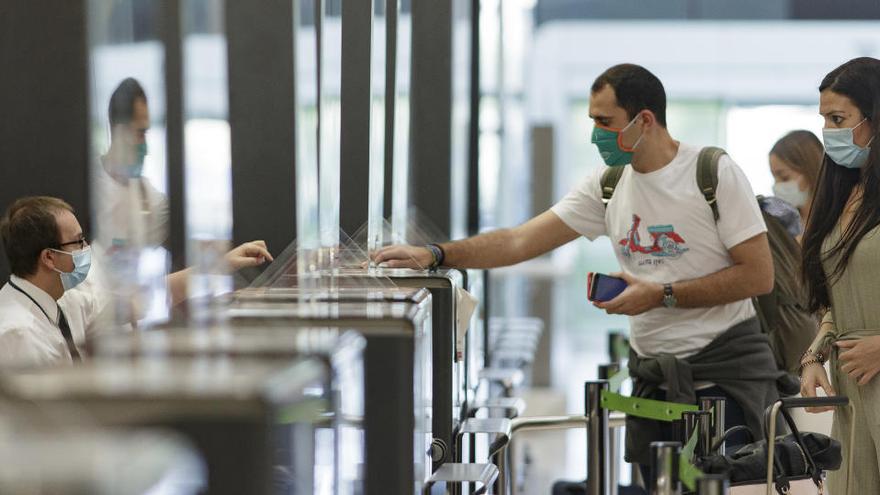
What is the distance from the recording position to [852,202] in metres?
3.06

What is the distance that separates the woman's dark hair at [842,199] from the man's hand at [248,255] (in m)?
1.52

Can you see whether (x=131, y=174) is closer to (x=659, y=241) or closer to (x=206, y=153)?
(x=206, y=153)

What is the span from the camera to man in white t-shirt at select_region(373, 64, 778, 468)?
320 cm

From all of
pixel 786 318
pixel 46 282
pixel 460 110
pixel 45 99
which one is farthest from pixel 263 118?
pixel 460 110

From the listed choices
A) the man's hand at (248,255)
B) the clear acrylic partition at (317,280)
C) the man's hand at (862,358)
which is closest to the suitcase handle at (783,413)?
the man's hand at (862,358)

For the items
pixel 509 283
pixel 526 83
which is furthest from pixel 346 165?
pixel 526 83

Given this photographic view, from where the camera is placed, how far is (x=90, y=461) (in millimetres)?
994

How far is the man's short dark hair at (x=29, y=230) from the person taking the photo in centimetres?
223

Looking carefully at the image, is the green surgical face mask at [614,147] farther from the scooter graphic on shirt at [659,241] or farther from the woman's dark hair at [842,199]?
the woman's dark hair at [842,199]

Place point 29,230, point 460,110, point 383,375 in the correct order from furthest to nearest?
point 460,110 < point 29,230 < point 383,375

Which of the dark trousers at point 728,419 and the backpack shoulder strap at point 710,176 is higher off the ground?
the backpack shoulder strap at point 710,176

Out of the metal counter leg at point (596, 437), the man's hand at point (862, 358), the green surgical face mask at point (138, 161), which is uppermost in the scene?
the green surgical face mask at point (138, 161)

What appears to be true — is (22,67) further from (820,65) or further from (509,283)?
(820,65)

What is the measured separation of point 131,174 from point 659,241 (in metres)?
1.86
